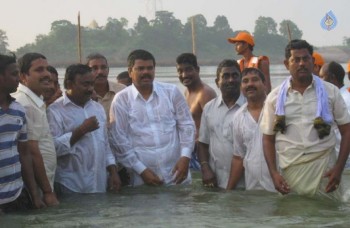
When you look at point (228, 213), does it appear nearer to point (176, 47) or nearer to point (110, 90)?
point (110, 90)

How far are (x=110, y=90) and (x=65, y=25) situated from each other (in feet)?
179

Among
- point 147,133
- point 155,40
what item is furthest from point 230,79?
point 155,40

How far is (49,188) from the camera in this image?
5.97m

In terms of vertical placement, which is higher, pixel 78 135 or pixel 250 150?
pixel 78 135

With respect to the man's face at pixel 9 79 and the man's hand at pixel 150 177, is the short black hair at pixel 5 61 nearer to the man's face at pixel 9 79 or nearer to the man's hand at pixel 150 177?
the man's face at pixel 9 79

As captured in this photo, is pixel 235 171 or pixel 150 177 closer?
pixel 150 177

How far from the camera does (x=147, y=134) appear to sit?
6707mm

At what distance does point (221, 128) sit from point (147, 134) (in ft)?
2.78

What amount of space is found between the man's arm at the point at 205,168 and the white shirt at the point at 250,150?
0.49 m

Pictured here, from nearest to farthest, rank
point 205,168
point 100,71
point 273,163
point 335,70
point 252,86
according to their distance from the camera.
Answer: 1. point 273,163
2. point 252,86
3. point 205,168
4. point 100,71
5. point 335,70

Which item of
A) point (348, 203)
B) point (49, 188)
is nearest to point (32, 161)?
point (49, 188)

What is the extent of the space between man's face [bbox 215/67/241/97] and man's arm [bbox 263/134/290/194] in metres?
0.88

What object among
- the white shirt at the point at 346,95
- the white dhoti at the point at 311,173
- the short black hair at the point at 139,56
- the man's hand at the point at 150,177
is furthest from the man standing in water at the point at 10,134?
the white shirt at the point at 346,95

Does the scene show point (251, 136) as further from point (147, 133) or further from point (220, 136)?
point (147, 133)
